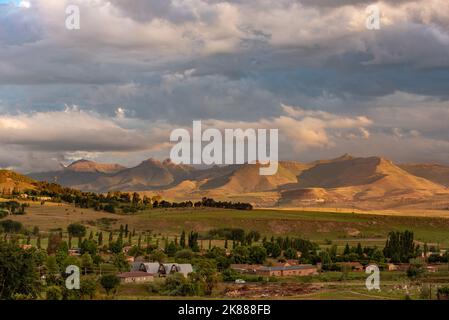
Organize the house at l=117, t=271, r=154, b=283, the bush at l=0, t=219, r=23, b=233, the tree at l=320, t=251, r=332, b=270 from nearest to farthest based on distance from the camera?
the house at l=117, t=271, r=154, b=283
the tree at l=320, t=251, r=332, b=270
the bush at l=0, t=219, r=23, b=233

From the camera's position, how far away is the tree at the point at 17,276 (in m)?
65.7

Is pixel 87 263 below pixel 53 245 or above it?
below

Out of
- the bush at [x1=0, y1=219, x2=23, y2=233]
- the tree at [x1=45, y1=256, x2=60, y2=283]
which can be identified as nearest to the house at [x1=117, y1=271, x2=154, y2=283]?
the tree at [x1=45, y1=256, x2=60, y2=283]

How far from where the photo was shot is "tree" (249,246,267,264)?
374 ft

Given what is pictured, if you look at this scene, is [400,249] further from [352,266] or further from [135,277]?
[135,277]

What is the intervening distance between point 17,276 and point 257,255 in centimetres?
5426

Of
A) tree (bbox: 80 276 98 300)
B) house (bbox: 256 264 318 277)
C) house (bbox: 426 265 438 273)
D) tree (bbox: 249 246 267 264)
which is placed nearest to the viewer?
tree (bbox: 80 276 98 300)

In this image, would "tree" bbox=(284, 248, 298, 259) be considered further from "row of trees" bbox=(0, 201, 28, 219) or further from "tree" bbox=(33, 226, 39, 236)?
"row of trees" bbox=(0, 201, 28, 219)

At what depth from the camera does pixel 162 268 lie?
97500 millimetres

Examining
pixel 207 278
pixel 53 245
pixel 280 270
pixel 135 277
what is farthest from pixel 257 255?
pixel 207 278

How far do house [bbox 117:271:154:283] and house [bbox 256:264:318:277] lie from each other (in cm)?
1682

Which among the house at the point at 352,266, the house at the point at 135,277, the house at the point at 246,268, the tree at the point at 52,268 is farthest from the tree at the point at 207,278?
the house at the point at 352,266

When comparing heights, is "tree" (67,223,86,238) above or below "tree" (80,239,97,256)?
above

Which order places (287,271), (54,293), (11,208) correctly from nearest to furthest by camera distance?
(54,293)
(287,271)
(11,208)
